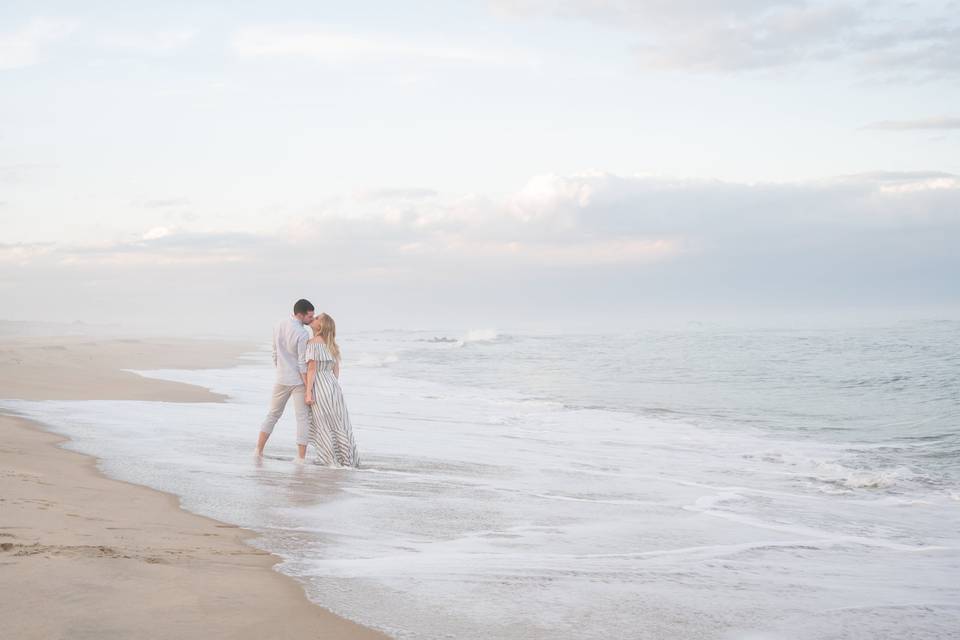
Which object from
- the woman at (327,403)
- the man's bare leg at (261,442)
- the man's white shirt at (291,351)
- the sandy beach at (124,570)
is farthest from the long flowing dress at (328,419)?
the sandy beach at (124,570)

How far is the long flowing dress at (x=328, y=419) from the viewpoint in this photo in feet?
30.7

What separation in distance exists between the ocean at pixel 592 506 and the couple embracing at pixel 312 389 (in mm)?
371

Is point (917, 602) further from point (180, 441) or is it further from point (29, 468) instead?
point (180, 441)

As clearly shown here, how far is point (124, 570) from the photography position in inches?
167

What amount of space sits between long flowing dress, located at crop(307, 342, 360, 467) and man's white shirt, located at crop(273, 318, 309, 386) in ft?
0.46

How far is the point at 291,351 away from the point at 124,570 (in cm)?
588

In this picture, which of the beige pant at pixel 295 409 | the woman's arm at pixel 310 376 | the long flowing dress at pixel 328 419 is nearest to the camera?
the long flowing dress at pixel 328 419

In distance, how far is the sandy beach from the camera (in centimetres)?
352

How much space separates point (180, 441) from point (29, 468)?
290 cm

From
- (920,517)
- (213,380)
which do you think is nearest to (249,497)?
(920,517)

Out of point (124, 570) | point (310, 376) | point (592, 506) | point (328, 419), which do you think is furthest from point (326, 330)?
point (124, 570)

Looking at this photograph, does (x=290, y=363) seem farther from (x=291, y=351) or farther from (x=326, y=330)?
(x=326, y=330)

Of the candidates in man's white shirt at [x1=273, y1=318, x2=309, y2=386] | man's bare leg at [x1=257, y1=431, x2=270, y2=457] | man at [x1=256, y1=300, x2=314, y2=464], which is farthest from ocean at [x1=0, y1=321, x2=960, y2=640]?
man's white shirt at [x1=273, y1=318, x2=309, y2=386]

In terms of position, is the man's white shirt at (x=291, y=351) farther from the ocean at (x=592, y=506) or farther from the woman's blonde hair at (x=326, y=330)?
the ocean at (x=592, y=506)
